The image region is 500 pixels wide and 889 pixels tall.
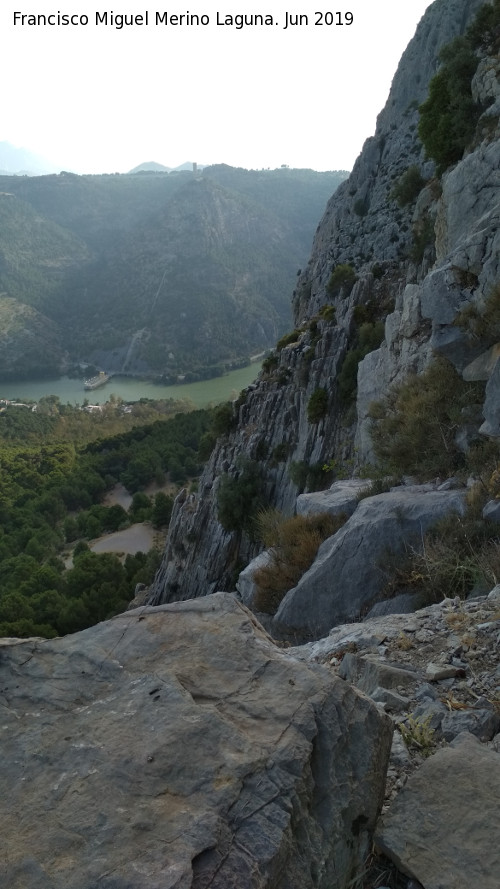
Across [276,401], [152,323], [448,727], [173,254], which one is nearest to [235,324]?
[152,323]

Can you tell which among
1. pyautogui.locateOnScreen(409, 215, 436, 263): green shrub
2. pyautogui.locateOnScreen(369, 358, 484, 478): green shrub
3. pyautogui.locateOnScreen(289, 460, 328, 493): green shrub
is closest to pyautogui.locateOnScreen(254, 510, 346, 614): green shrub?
pyautogui.locateOnScreen(369, 358, 484, 478): green shrub

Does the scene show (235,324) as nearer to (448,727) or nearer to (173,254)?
(173,254)

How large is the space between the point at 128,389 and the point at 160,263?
45.3m

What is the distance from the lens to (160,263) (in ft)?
459

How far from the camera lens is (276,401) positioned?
20.7 meters

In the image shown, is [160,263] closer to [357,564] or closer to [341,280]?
[341,280]

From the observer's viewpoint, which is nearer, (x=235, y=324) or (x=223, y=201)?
(x=235, y=324)

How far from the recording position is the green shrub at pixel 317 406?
17.5 m

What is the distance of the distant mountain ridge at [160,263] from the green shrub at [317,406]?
3453 inches

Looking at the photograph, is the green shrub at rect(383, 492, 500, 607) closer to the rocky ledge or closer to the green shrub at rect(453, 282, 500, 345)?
the rocky ledge

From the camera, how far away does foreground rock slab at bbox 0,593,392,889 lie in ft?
7.08

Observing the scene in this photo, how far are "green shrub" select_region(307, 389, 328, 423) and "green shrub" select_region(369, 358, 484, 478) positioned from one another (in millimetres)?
6991

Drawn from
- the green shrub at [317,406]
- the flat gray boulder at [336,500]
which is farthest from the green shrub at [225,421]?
the flat gray boulder at [336,500]

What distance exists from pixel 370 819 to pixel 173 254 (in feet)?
482
